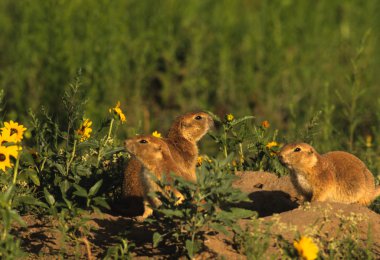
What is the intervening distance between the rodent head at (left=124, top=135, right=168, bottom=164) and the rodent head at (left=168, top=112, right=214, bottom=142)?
1.44 meters

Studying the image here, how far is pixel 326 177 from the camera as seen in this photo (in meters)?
7.10

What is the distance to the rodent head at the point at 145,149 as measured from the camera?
6660 mm

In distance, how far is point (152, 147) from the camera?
667cm

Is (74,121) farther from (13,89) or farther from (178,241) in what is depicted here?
(13,89)

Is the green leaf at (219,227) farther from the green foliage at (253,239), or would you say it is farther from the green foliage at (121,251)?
the green foliage at (121,251)

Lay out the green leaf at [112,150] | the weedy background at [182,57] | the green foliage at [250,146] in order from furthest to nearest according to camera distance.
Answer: the weedy background at [182,57] → the green foliage at [250,146] → the green leaf at [112,150]

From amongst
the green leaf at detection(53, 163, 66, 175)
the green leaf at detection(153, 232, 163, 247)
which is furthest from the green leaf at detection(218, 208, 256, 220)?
the green leaf at detection(53, 163, 66, 175)

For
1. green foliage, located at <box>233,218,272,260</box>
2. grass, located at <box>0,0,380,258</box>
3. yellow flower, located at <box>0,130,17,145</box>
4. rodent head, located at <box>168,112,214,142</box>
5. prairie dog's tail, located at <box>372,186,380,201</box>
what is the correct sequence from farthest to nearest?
grass, located at <box>0,0,380,258</box>
rodent head, located at <box>168,112,214,142</box>
prairie dog's tail, located at <box>372,186,380,201</box>
yellow flower, located at <box>0,130,17,145</box>
green foliage, located at <box>233,218,272,260</box>

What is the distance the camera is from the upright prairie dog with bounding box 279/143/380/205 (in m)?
7.11

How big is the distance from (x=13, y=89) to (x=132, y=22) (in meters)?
2.53

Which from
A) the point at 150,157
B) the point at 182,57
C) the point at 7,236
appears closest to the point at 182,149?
the point at 150,157

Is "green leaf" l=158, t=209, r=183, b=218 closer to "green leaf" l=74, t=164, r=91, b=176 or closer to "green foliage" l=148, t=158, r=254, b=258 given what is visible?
"green foliage" l=148, t=158, r=254, b=258

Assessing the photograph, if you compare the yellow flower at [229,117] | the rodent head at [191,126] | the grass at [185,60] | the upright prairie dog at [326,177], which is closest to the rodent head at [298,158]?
the upright prairie dog at [326,177]

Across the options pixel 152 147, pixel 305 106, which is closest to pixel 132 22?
pixel 305 106
